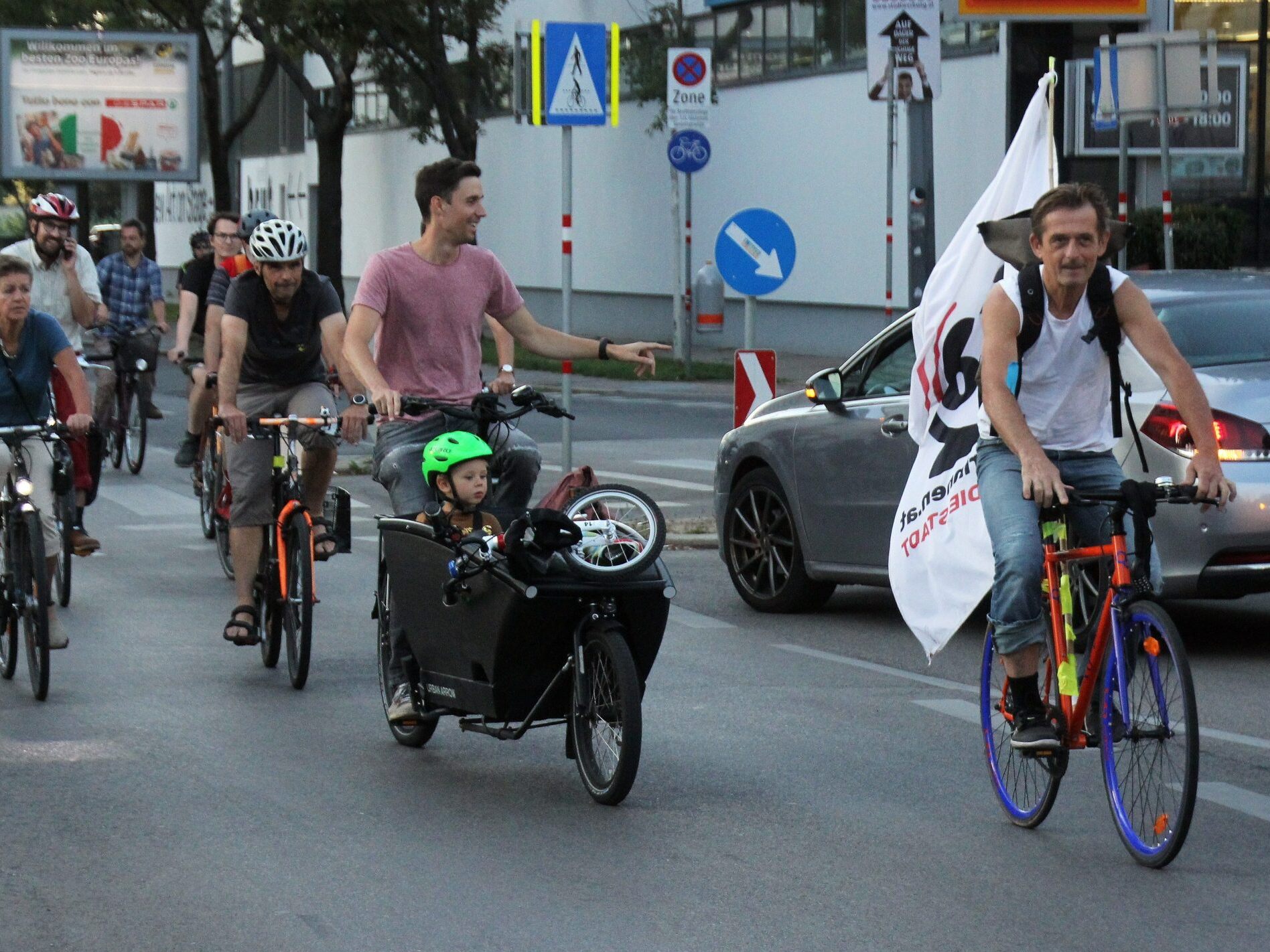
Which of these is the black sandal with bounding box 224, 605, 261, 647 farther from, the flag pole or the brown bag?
the flag pole

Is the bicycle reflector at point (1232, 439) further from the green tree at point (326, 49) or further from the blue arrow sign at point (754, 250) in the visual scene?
the green tree at point (326, 49)

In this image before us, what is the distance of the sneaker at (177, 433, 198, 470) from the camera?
1371cm

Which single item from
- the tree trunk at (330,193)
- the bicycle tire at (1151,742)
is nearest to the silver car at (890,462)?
the bicycle tire at (1151,742)

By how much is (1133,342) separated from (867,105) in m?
27.6

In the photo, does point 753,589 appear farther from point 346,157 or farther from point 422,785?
point 346,157

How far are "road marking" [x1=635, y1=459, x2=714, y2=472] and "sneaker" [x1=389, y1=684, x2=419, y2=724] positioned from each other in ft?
34.8

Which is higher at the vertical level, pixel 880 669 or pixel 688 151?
pixel 688 151

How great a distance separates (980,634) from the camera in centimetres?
1048

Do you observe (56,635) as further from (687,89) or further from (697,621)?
(687,89)

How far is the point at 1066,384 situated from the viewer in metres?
6.26

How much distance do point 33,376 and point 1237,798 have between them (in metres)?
5.04

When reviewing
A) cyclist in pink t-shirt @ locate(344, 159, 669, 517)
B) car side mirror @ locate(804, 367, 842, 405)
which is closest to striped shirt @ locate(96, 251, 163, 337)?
car side mirror @ locate(804, 367, 842, 405)

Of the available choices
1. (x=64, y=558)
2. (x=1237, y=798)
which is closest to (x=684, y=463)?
(x=64, y=558)

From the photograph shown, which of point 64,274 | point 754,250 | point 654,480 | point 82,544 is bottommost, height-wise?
point 654,480
